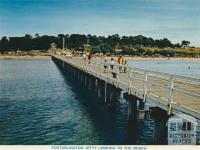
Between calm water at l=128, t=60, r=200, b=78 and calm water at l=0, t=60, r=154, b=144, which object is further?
calm water at l=128, t=60, r=200, b=78

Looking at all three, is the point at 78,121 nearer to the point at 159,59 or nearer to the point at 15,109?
the point at 15,109

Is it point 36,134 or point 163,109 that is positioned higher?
point 163,109

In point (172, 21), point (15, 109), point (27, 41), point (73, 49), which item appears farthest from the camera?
point (73, 49)

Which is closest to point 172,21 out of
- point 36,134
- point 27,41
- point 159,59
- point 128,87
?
point 128,87

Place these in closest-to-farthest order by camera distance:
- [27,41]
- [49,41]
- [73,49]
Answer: [27,41] < [49,41] < [73,49]

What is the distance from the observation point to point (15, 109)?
21.1 meters

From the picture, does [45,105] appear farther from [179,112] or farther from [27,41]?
[27,41]

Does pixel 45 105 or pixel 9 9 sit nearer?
pixel 9 9

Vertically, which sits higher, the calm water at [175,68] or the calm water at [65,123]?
the calm water at [65,123]

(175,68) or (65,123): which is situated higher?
(65,123)

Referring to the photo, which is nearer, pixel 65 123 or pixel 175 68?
pixel 65 123

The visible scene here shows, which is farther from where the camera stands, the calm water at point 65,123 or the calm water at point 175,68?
the calm water at point 175,68

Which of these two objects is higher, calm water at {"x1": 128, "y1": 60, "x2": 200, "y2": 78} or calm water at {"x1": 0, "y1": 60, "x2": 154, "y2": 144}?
calm water at {"x1": 0, "y1": 60, "x2": 154, "y2": 144}

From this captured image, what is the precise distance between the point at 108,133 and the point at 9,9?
7052 mm
